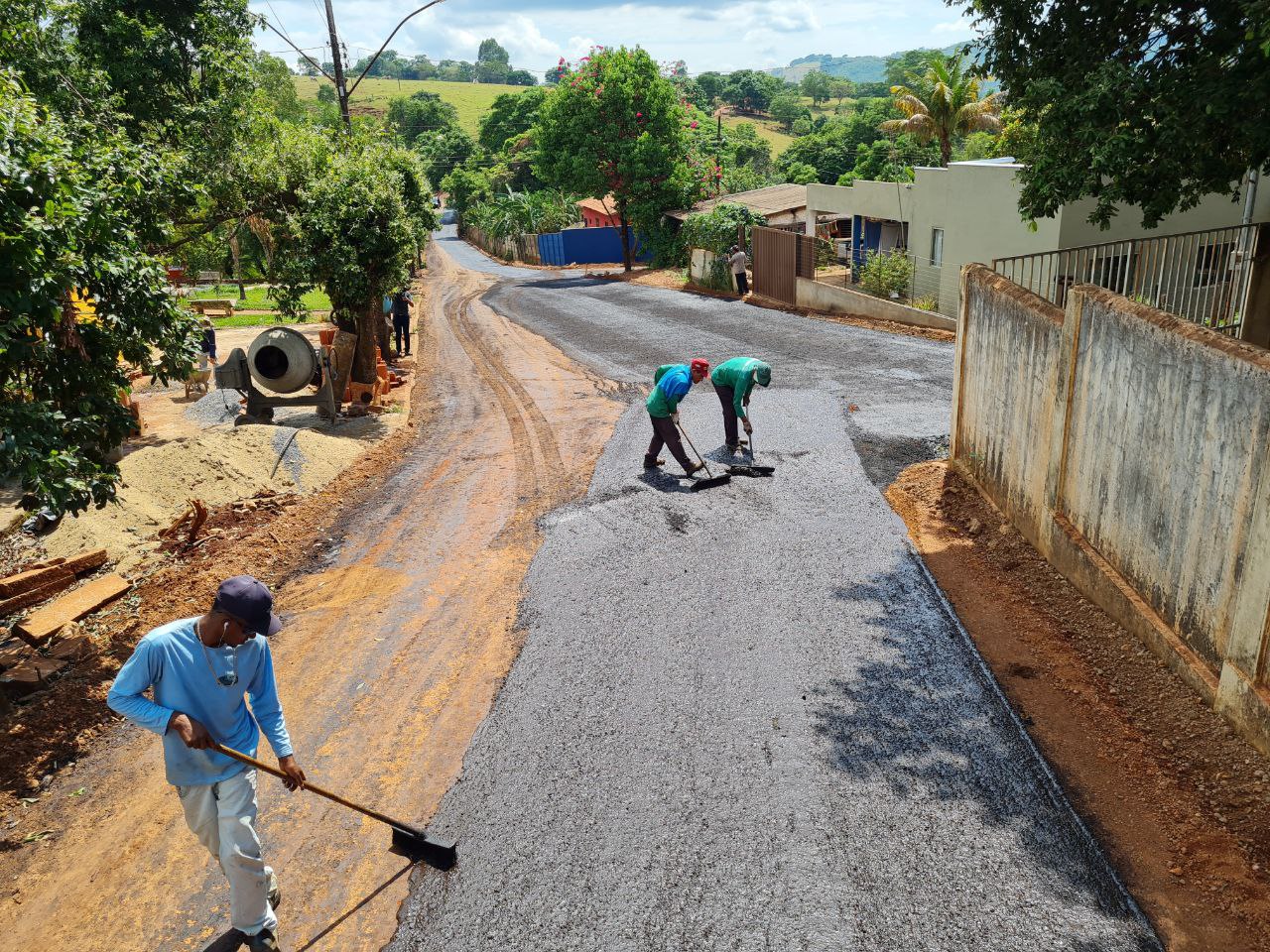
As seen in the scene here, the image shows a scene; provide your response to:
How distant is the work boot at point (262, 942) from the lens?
4398 millimetres

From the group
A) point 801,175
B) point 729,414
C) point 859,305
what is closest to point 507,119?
point 801,175

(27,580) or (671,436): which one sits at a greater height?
(671,436)

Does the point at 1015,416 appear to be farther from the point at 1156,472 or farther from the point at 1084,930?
the point at 1084,930

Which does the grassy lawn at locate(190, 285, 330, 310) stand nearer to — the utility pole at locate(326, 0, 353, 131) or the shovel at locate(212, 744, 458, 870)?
the utility pole at locate(326, 0, 353, 131)

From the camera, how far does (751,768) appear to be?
554 centimetres

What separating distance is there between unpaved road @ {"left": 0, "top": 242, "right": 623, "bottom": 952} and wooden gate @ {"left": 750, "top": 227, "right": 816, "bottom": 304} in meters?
13.8

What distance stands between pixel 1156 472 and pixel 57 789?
24.9ft

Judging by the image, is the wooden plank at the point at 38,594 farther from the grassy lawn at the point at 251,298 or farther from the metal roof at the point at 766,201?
the metal roof at the point at 766,201

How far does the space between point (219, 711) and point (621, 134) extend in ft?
117

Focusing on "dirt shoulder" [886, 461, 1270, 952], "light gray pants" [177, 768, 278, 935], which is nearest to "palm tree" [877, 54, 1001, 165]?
→ "dirt shoulder" [886, 461, 1270, 952]

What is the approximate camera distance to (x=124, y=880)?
16.4 ft

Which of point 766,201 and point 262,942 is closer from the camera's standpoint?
point 262,942

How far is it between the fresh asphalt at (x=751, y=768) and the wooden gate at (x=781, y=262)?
51.0 feet

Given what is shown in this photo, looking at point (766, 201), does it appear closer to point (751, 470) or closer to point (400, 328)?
point (400, 328)
